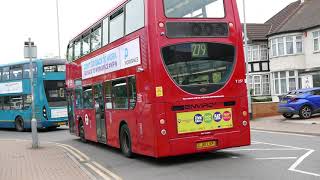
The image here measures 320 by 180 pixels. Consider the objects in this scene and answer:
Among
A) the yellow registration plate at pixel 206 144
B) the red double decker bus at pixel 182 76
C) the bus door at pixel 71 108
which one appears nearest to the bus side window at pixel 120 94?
the red double decker bus at pixel 182 76

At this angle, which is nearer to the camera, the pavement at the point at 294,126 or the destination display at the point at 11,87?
the pavement at the point at 294,126

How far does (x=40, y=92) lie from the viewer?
26688 millimetres

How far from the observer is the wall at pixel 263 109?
29469mm

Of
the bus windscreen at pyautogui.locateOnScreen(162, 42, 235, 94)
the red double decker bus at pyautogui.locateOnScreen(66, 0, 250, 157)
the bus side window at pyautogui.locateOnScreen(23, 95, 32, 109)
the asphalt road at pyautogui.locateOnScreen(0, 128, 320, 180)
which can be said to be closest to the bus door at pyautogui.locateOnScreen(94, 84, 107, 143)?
the asphalt road at pyautogui.locateOnScreen(0, 128, 320, 180)

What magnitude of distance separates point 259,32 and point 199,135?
37422 millimetres

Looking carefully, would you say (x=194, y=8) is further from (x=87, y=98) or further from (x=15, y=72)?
Result: (x=15, y=72)

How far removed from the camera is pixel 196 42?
11.6 m

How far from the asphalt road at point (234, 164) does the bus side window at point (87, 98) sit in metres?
2.54

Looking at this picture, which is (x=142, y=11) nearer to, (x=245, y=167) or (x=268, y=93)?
(x=245, y=167)

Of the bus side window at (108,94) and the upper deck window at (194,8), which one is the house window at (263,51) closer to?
the bus side window at (108,94)

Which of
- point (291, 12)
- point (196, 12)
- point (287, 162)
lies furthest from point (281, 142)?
point (291, 12)

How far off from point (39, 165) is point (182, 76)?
4808 mm

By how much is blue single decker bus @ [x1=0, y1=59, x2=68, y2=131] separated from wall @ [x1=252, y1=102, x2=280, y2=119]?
36.2 ft

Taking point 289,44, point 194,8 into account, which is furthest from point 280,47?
point 194,8
